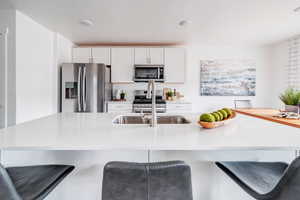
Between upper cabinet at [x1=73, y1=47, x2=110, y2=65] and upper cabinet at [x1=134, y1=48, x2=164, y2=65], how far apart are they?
660mm

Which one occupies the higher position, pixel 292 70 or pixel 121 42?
pixel 121 42

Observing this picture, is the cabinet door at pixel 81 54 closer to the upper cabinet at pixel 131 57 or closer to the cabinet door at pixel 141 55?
the upper cabinet at pixel 131 57

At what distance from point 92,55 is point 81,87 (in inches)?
37.1

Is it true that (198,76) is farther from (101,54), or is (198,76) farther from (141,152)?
(141,152)

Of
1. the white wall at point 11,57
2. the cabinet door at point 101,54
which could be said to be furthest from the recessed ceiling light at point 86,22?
the cabinet door at point 101,54

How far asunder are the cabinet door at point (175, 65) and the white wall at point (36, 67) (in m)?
2.21

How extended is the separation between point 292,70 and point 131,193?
14.3 feet

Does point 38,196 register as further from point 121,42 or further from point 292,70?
point 292,70

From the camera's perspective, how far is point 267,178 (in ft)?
3.54

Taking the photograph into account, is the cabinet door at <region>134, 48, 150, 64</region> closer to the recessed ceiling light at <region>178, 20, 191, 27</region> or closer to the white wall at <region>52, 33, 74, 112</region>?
the recessed ceiling light at <region>178, 20, 191, 27</region>

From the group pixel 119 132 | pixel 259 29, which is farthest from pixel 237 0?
pixel 119 132

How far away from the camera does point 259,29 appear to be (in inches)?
130

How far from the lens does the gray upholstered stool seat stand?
2.55 ft

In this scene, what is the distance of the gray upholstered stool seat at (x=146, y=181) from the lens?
2.55 feet
